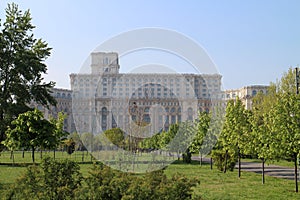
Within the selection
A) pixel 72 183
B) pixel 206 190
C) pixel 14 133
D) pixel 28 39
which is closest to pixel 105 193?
pixel 72 183

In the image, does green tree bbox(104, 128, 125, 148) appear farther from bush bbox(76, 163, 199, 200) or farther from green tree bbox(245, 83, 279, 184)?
bush bbox(76, 163, 199, 200)

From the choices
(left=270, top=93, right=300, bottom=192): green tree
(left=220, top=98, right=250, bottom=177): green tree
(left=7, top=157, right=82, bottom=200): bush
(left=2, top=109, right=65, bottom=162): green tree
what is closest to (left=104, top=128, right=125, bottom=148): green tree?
(left=2, top=109, right=65, bottom=162): green tree

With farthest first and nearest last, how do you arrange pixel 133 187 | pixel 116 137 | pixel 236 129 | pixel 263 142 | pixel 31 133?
pixel 116 137
pixel 31 133
pixel 236 129
pixel 263 142
pixel 133 187

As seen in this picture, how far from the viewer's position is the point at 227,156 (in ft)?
75.4

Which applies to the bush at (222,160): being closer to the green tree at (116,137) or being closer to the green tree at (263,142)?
the green tree at (263,142)

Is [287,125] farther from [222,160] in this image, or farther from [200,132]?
[200,132]

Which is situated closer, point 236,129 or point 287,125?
point 287,125

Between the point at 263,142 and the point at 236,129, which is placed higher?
the point at 236,129

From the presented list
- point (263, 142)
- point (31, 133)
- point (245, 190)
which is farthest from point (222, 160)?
point (31, 133)

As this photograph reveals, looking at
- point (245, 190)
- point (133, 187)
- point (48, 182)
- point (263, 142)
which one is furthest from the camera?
point (263, 142)

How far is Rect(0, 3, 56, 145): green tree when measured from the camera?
28625 mm

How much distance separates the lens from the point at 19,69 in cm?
2875

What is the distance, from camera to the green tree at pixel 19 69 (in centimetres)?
2862

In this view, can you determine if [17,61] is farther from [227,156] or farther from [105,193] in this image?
[105,193]
